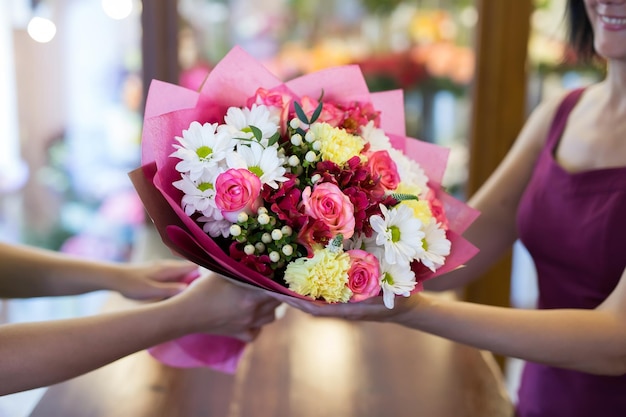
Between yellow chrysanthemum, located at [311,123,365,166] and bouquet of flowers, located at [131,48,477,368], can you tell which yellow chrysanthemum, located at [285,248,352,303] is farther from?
yellow chrysanthemum, located at [311,123,365,166]

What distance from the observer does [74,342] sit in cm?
111

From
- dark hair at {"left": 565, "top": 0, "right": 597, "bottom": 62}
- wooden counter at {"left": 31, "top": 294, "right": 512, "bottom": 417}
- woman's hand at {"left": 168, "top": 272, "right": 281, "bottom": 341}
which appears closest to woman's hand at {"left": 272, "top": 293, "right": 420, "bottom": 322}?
woman's hand at {"left": 168, "top": 272, "right": 281, "bottom": 341}

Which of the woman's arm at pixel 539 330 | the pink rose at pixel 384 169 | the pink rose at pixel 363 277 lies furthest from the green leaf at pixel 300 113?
→ the woman's arm at pixel 539 330

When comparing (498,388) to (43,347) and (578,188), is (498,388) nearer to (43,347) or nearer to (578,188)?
(578,188)

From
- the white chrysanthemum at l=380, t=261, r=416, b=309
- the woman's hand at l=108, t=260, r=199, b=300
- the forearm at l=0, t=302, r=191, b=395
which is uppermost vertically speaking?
the white chrysanthemum at l=380, t=261, r=416, b=309

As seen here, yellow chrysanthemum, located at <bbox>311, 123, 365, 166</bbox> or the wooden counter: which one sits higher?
yellow chrysanthemum, located at <bbox>311, 123, 365, 166</bbox>

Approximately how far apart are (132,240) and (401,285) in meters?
2.34

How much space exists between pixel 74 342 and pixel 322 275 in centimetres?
42

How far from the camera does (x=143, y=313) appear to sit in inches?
47.0

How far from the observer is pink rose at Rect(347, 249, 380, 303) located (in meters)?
1.01

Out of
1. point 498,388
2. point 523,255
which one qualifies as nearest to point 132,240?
point 523,255

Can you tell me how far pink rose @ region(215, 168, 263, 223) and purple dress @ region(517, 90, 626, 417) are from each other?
780 millimetres

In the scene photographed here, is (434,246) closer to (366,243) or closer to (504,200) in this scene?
(366,243)

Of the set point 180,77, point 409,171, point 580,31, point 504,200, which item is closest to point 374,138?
point 409,171
